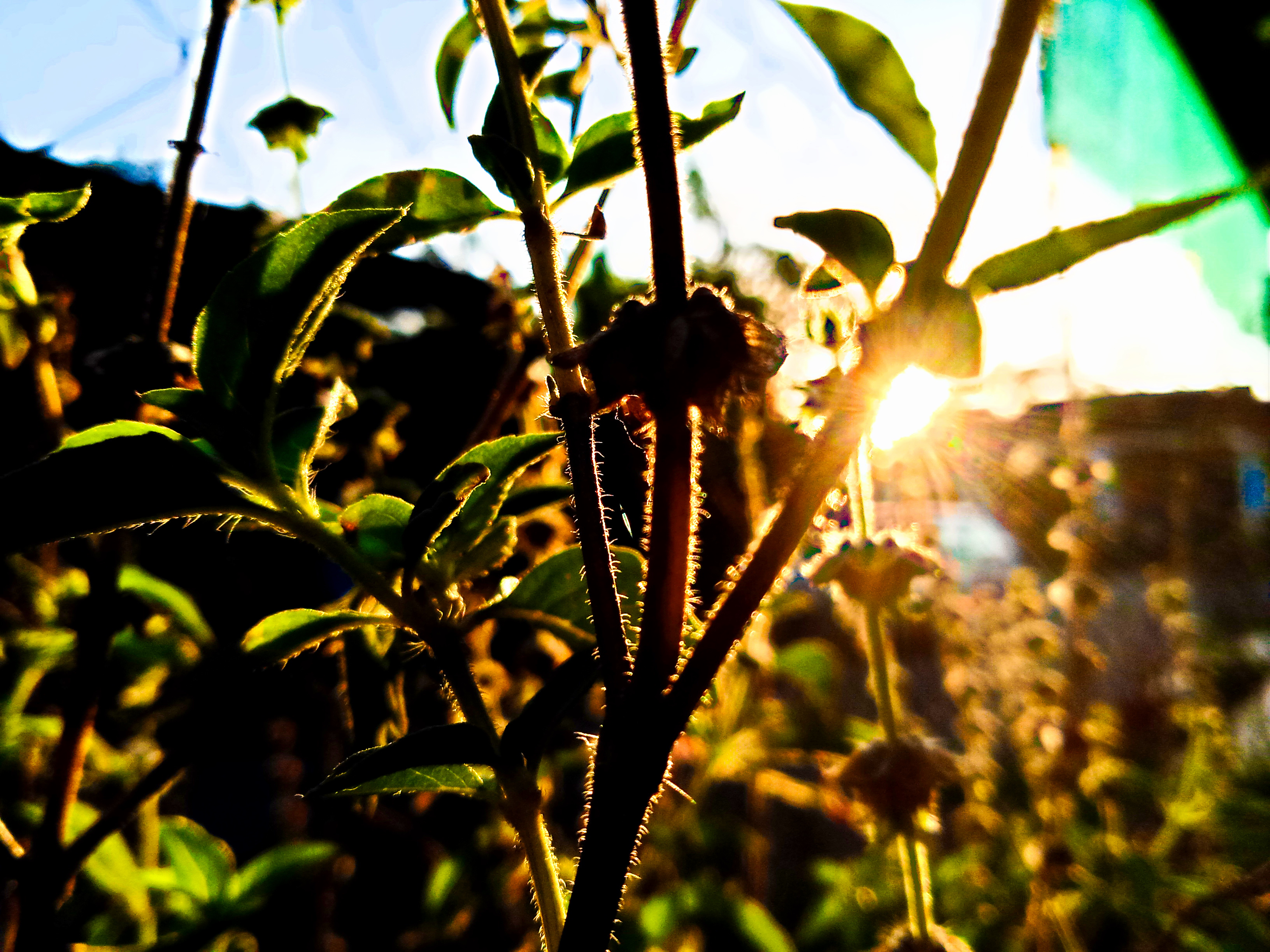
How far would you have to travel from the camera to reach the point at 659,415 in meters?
0.22

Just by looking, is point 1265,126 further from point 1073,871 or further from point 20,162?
point 1073,871

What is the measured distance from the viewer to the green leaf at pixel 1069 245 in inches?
8.8

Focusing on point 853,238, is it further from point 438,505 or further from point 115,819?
point 115,819

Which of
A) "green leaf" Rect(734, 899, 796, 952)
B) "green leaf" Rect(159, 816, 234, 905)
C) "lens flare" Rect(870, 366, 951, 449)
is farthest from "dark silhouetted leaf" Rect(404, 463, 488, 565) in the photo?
"green leaf" Rect(734, 899, 796, 952)

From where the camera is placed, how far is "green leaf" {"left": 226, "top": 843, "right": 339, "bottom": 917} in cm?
68

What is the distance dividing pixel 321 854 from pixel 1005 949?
4.47 ft

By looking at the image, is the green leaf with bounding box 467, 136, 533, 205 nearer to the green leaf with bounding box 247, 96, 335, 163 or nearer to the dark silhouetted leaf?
the dark silhouetted leaf

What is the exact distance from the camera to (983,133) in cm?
23

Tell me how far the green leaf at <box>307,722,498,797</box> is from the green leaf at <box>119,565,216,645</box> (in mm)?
449

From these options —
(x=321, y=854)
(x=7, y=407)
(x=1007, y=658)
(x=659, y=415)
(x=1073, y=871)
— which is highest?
(x=7, y=407)

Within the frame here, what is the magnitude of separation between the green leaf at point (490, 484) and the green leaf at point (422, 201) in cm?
10

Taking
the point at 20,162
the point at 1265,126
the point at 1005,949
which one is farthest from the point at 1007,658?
the point at 20,162

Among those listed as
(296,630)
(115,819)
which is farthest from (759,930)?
(296,630)

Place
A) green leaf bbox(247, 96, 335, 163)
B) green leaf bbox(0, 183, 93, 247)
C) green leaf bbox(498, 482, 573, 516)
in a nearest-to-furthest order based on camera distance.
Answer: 1. green leaf bbox(0, 183, 93, 247)
2. green leaf bbox(498, 482, 573, 516)
3. green leaf bbox(247, 96, 335, 163)
